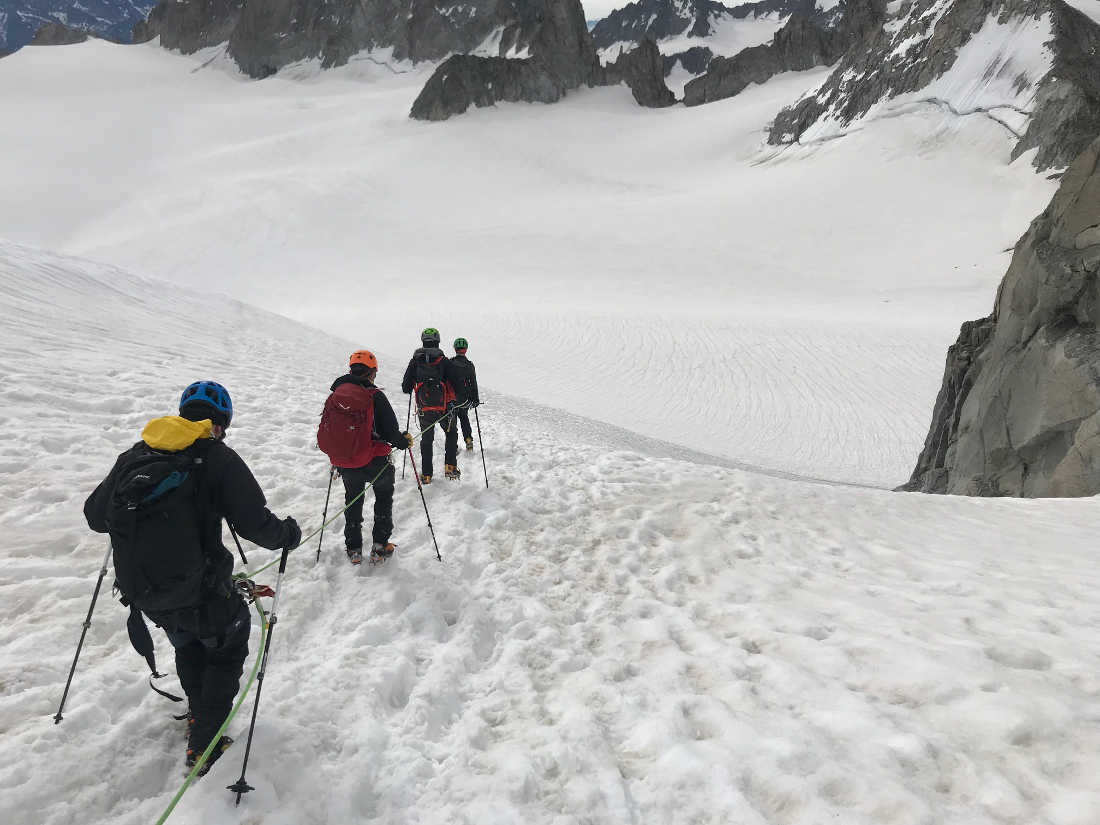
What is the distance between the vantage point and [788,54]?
97.4 meters

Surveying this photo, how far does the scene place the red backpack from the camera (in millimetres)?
5289

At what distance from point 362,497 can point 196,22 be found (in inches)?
5688

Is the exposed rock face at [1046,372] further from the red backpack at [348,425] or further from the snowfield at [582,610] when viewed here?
the red backpack at [348,425]

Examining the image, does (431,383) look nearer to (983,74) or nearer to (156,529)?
(156,529)

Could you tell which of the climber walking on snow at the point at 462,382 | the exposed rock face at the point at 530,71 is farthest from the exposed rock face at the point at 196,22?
the climber walking on snow at the point at 462,382

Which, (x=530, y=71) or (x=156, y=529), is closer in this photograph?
(x=156, y=529)

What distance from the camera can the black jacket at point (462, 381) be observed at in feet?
26.9

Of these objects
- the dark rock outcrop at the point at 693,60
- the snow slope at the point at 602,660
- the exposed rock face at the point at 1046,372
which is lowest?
the snow slope at the point at 602,660

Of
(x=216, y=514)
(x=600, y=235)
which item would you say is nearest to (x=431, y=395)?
(x=216, y=514)

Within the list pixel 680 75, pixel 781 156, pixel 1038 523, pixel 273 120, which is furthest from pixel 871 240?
pixel 680 75

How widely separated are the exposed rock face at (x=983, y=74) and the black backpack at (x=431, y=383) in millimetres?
48319

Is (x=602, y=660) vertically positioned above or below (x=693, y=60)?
below

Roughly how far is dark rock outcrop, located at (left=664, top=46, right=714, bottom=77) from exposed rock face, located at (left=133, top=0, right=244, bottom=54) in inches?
3749

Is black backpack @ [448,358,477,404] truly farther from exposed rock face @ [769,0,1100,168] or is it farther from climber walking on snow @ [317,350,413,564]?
exposed rock face @ [769,0,1100,168]
